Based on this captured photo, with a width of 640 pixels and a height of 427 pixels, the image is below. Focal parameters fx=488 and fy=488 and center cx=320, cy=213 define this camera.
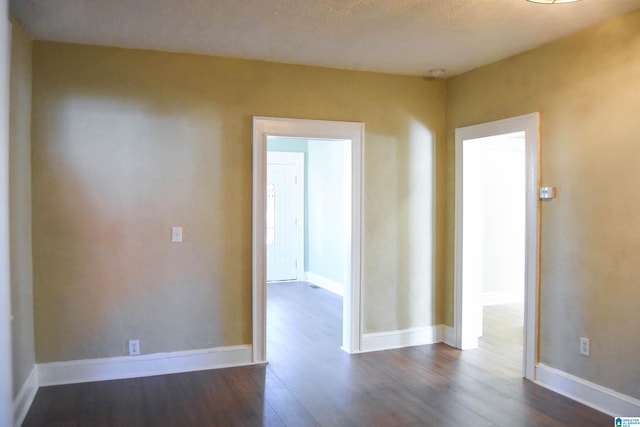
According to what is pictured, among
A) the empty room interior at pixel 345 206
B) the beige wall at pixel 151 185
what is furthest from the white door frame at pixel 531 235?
the beige wall at pixel 151 185

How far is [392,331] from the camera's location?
4664 mm

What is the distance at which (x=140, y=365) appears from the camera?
12.7 ft

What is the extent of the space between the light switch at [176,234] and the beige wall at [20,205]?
39.3 inches

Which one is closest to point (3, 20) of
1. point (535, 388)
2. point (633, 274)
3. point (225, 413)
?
point (225, 413)

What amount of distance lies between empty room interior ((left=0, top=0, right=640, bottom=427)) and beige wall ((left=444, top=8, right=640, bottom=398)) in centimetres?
1

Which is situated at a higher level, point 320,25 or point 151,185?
point 320,25

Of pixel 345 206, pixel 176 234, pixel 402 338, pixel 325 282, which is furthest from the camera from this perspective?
pixel 325 282

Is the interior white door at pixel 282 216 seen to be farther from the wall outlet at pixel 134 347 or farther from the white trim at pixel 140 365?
the wall outlet at pixel 134 347

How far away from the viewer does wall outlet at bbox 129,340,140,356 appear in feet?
12.6

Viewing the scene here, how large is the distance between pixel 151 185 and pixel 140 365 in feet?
4.68

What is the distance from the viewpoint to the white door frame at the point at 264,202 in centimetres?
412

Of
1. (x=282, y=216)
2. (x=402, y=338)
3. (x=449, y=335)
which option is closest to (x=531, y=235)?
(x=449, y=335)

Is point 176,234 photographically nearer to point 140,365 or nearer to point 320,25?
point 140,365

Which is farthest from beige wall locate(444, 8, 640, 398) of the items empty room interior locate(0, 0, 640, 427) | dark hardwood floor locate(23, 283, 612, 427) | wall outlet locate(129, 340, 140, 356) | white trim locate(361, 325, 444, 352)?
wall outlet locate(129, 340, 140, 356)
